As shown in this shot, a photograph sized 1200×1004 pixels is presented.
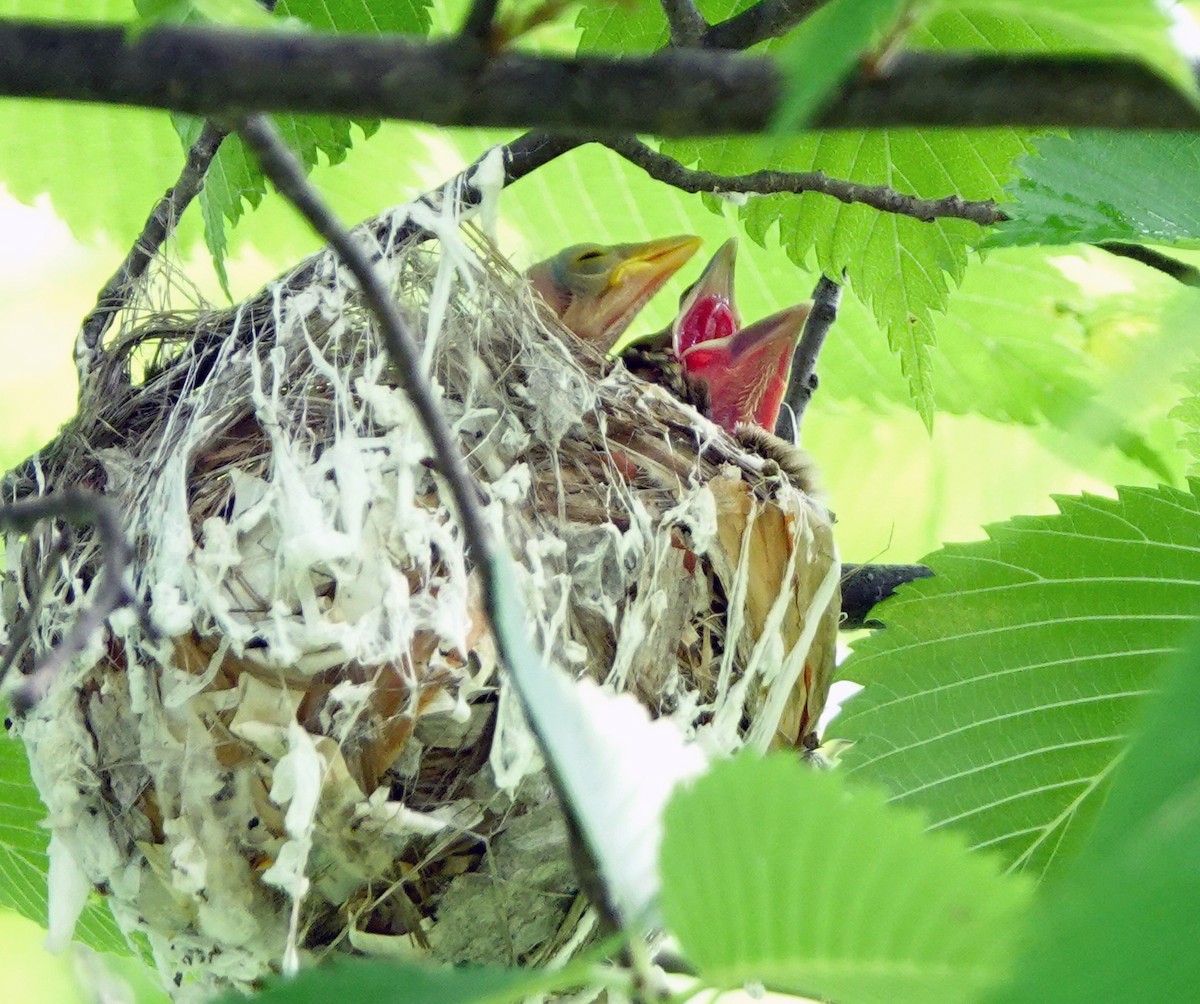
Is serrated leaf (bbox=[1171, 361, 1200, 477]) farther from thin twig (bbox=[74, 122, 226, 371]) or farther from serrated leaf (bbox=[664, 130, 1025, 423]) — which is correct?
thin twig (bbox=[74, 122, 226, 371])

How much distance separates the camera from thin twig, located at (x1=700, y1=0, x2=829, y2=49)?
1.51 m

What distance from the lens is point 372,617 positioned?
1341 millimetres

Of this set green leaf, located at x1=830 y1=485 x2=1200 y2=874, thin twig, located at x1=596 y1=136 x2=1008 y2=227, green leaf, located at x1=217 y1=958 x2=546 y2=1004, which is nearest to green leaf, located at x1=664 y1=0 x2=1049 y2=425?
green leaf, located at x1=830 y1=485 x2=1200 y2=874

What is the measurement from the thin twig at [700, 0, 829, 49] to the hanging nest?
1.24 ft

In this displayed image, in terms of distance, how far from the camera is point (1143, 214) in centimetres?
132

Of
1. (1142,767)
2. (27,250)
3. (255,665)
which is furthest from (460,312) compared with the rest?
(27,250)

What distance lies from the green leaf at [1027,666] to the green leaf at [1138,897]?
124 centimetres

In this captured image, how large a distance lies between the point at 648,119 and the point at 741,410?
164cm

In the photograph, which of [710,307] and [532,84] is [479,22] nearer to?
[532,84]

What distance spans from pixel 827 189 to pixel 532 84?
81 cm

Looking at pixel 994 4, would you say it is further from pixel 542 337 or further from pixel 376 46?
pixel 542 337

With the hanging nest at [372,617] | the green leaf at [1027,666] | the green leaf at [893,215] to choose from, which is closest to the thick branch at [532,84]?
the hanging nest at [372,617]

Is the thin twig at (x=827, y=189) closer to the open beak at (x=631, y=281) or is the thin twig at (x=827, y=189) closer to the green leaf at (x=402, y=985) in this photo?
the open beak at (x=631, y=281)

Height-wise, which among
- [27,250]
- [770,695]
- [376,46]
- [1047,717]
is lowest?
[1047,717]
